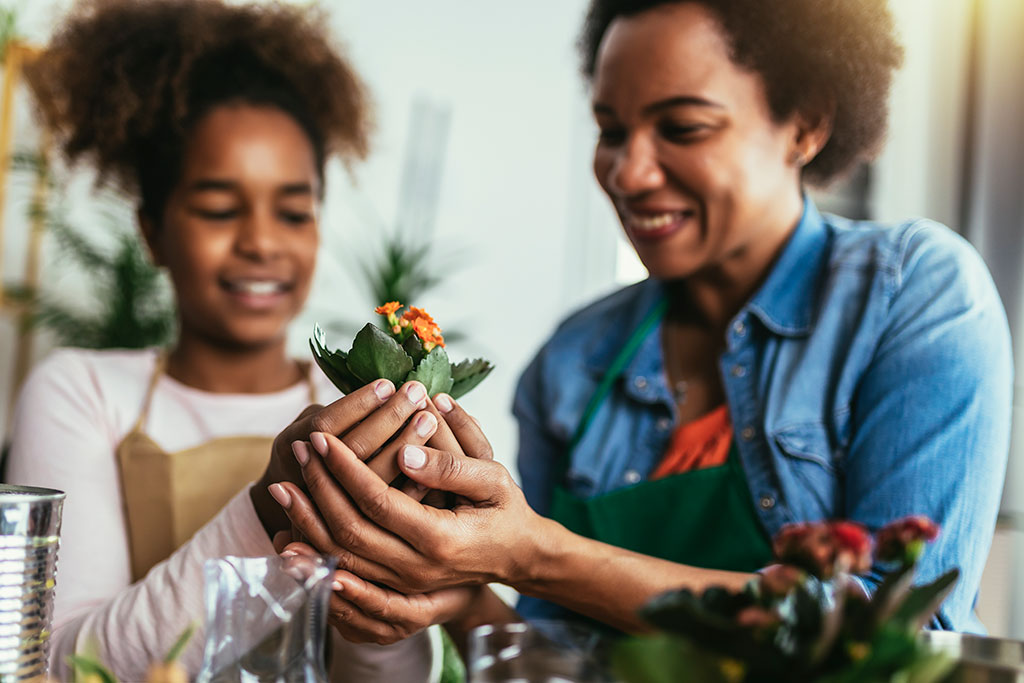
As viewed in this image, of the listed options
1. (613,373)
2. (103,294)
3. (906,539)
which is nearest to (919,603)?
(906,539)

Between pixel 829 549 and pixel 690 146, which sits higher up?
pixel 690 146

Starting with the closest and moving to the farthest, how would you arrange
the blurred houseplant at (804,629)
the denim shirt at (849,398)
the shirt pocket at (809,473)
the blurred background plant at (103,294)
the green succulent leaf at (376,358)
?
the blurred houseplant at (804,629) < the green succulent leaf at (376,358) < the denim shirt at (849,398) < the shirt pocket at (809,473) < the blurred background plant at (103,294)

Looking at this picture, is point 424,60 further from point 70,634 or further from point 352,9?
point 70,634

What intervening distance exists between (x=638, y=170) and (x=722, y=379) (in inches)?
13.1

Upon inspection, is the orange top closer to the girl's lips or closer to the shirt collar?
the shirt collar

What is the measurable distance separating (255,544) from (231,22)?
1059 mm

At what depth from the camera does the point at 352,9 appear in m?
3.97

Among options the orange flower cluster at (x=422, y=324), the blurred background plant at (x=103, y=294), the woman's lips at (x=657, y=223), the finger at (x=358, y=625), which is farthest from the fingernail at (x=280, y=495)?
the blurred background plant at (x=103, y=294)

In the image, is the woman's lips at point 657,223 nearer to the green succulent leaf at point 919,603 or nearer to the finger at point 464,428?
the finger at point 464,428

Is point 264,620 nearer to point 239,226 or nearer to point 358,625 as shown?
point 358,625

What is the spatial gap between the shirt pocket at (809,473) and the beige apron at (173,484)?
2.50ft

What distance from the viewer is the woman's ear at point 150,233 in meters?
1.67

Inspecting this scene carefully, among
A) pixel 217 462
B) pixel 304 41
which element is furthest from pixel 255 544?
pixel 304 41

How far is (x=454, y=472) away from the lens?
0.96 meters
